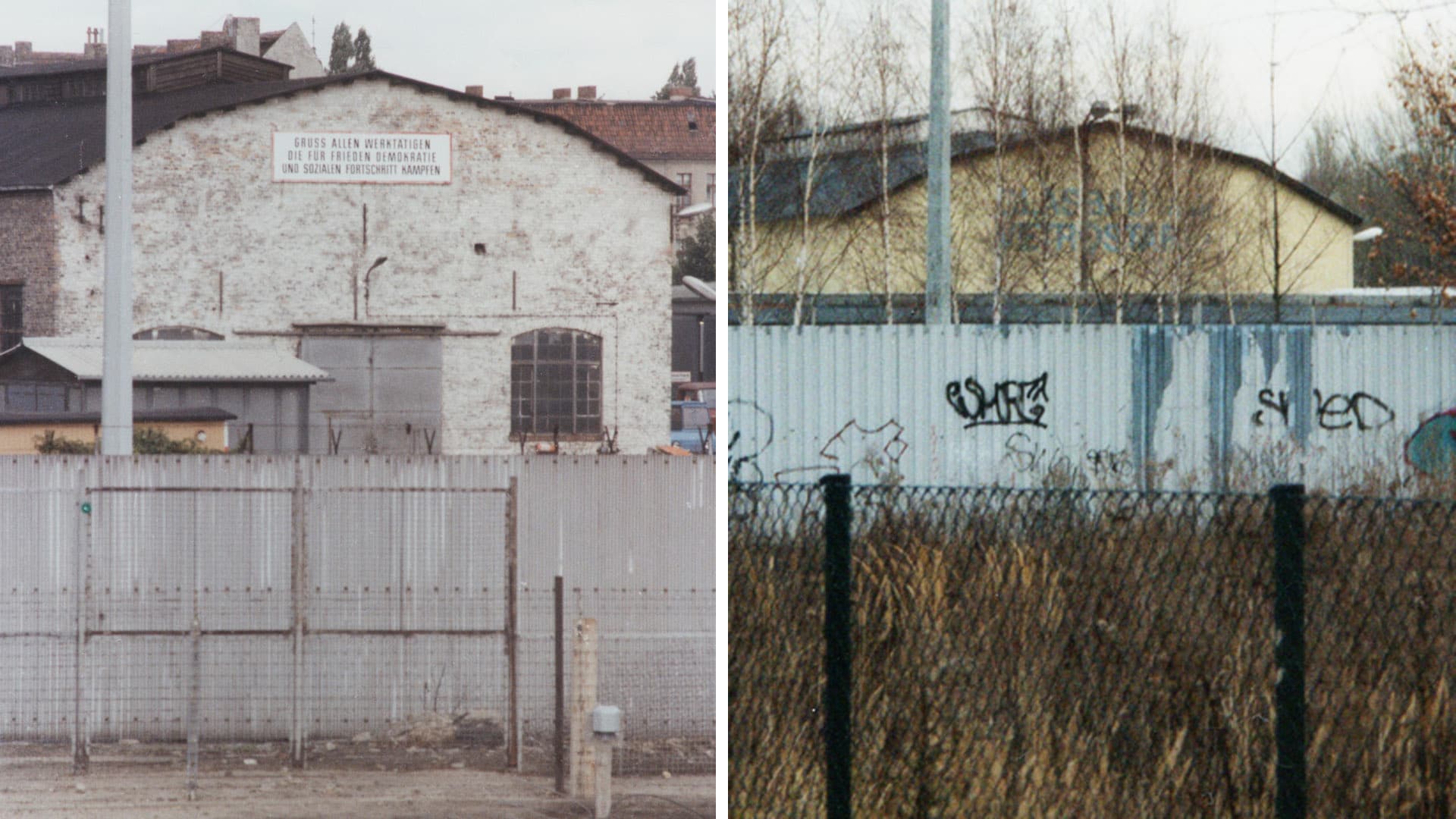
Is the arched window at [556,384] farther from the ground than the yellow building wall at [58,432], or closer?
farther from the ground

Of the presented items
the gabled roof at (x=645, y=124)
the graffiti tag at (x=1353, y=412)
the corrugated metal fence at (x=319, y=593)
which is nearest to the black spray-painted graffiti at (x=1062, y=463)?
the graffiti tag at (x=1353, y=412)

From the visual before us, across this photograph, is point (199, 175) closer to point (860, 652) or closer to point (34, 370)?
point (34, 370)

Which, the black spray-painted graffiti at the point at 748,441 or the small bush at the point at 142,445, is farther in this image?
the black spray-painted graffiti at the point at 748,441

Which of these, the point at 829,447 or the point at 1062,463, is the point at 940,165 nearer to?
the point at 829,447

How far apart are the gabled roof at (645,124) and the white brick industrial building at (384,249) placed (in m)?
0.07

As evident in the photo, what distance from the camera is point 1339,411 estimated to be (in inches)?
335

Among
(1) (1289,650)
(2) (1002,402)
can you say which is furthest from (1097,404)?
(1) (1289,650)

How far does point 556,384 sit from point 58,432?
236cm

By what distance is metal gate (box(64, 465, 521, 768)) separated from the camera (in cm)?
641

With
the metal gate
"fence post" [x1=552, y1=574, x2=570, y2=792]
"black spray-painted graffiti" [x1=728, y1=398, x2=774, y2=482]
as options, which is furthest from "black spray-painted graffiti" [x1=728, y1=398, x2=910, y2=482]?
the metal gate

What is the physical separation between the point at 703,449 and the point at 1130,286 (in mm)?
3577

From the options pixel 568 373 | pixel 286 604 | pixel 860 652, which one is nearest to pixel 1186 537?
pixel 860 652

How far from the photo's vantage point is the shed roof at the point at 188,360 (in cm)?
645

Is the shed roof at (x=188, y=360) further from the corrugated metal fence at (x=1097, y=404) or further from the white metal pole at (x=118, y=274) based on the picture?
the corrugated metal fence at (x=1097, y=404)
